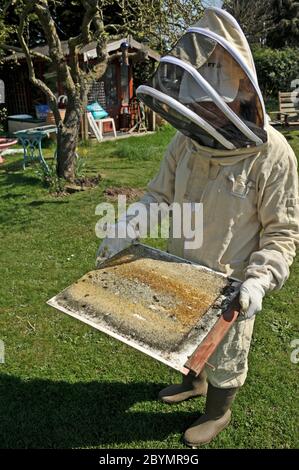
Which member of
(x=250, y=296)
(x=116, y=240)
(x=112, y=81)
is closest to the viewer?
(x=250, y=296)

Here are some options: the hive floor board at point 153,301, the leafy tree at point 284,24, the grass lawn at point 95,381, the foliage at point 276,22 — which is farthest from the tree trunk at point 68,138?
the leafy tree at point 284,24

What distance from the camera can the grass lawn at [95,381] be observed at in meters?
2.60

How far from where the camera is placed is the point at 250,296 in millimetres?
1721

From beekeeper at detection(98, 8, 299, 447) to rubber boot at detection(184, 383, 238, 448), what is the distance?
7.9 inches

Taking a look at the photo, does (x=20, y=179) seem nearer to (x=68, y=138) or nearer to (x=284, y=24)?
(x=68, y=138)

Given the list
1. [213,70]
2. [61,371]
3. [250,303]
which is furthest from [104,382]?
[213,70]

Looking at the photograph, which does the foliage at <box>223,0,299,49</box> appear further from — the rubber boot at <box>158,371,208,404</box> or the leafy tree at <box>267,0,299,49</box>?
the rubber boot at <box>158,371,208,404</box>

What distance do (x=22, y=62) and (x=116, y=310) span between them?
47.6 feet

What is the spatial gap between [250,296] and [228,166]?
0.60 metres

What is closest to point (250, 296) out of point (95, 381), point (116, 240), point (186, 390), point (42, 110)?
point (116, 240)

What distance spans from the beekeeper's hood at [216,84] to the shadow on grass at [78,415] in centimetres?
179

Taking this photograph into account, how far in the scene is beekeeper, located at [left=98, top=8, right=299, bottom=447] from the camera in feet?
5.66

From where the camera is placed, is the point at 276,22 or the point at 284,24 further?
the point at 276,22

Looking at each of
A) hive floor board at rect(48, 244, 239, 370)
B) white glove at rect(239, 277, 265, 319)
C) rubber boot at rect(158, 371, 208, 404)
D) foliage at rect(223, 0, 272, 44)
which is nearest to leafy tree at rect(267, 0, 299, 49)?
foliage at rect(223, 0, 272, 44)
